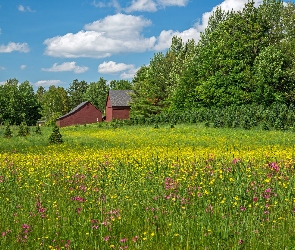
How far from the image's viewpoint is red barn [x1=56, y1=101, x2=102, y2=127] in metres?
78.1

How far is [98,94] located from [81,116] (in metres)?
61.4

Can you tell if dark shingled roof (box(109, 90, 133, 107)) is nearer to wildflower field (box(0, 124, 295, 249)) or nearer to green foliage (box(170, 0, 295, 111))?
green foliage (box(170, 0, 295, 111))

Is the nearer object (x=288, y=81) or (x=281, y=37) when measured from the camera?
(x=288, y=81)

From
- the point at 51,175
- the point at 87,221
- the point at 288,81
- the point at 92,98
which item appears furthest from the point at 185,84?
the point at 92,98

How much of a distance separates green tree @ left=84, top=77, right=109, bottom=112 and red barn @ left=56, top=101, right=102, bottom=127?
52.7 meters

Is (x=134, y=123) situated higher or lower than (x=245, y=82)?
lower

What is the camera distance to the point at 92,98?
13962 centimetres

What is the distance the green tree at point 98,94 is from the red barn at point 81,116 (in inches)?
2074

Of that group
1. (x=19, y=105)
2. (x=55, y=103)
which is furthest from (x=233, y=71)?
(x=55, y=103)

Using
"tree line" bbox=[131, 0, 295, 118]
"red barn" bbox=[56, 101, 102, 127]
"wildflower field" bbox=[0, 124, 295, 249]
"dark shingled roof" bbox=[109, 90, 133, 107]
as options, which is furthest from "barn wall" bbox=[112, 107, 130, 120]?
"wildflower field" bbox=[0, 124, 295, 249]

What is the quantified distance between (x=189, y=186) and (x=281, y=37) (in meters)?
50.4

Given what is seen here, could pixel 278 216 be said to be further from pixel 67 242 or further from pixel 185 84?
pixel 185 84

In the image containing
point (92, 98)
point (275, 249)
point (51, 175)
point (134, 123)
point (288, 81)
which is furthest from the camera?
point (92, 98)

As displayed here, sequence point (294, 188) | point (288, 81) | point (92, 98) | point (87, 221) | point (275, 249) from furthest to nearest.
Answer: point (92, 98) < point (288, 81) < point (294, 188) < point (87, 221) < point (275, 249)
